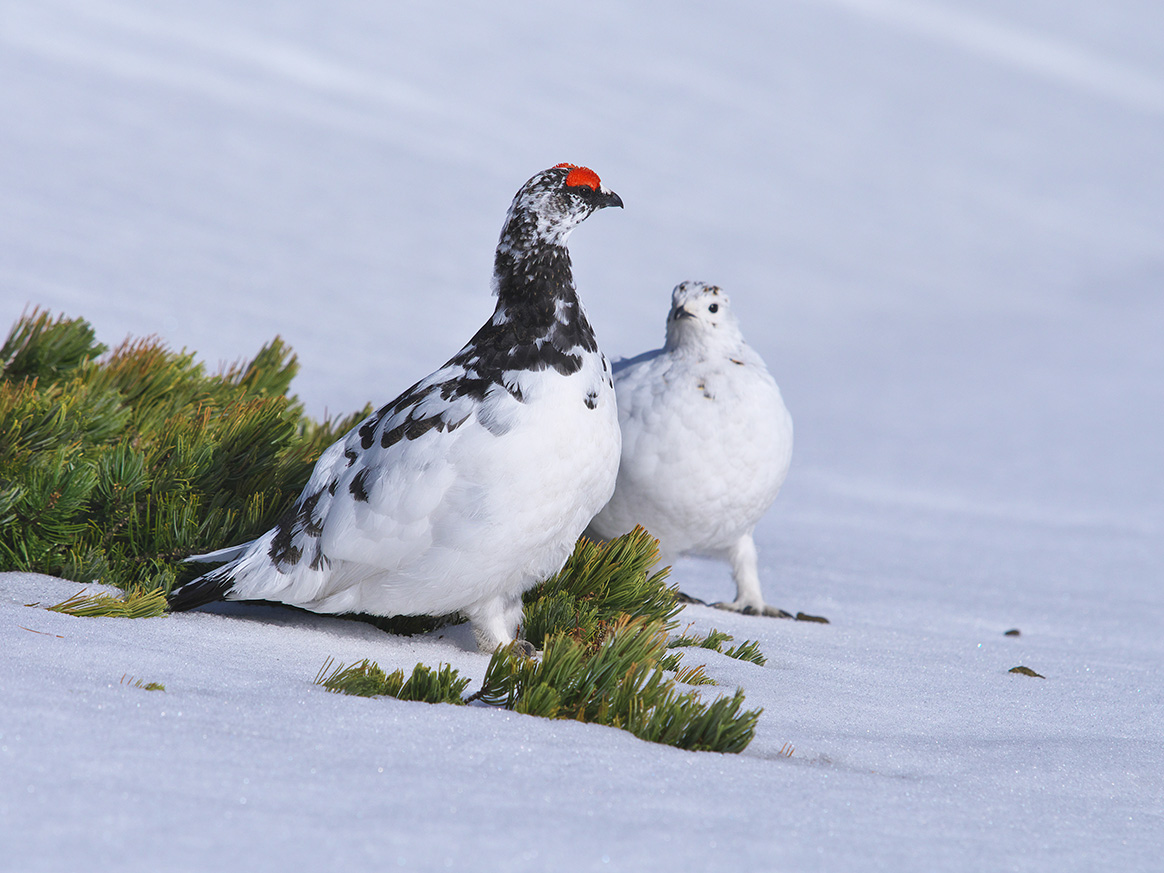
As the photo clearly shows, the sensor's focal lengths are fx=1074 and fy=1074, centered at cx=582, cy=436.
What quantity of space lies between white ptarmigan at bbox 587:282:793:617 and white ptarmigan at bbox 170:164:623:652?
963 millimetres

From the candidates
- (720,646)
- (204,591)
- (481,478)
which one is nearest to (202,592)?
(204,591)

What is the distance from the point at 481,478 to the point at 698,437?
138 cm

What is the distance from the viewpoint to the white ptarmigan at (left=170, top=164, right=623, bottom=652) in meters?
2.59

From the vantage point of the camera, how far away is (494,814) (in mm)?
1475

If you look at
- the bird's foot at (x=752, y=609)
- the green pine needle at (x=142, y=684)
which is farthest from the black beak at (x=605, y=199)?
the bird's foot at (x=752, y=609)

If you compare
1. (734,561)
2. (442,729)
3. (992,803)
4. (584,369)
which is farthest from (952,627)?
(442,729)

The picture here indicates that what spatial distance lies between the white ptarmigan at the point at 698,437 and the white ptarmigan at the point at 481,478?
96 centimetres

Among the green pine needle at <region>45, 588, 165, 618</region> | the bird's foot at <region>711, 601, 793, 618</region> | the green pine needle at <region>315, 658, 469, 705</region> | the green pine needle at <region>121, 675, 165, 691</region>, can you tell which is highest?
the bird's foot at <region>711, 601, 793, 618</region>

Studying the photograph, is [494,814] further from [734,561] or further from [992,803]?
[734,561]

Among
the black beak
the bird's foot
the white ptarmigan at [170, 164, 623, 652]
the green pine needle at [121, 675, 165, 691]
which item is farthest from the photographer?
the bird's foot

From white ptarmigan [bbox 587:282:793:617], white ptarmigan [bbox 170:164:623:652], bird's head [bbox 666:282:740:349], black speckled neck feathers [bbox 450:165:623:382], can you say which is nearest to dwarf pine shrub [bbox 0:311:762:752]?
white ptarmigan [bbox 170:164:623:652]

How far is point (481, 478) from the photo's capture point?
2.57 m

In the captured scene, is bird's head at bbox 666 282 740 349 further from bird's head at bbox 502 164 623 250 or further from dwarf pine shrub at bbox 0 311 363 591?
dwarf pine shrub at bbox 0 311 363 591

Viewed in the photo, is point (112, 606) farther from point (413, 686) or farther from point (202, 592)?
point (413, 686)
